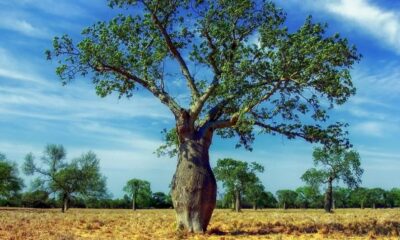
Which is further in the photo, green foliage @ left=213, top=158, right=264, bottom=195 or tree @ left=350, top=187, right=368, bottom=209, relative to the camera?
tree @ left=350, top=187, right=368, bottom=209

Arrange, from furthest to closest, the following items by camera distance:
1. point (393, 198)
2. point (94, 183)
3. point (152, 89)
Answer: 1. point (393, 198)
2. point (94, 183)
3. point (152, 89)

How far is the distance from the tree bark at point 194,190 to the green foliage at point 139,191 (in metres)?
91.9

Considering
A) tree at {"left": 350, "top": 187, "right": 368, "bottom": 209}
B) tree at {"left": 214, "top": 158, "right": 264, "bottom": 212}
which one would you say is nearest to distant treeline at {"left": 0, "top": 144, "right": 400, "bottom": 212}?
tree at {"left": 214, "top": 158, "right": 264, "bottom": 212}

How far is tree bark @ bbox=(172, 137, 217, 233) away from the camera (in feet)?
63.9

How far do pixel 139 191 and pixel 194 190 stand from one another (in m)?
95.3

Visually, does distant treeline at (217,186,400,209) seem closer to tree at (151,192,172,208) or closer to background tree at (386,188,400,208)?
background tree at (386,188,400,208)

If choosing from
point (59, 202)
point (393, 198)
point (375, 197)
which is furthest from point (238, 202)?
point (393, 198)

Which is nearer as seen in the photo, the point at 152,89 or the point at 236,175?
the point at 152,89

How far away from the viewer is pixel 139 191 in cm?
11306

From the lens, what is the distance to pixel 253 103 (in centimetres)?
1961

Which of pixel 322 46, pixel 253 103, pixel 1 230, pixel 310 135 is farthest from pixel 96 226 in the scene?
pixel 322 46

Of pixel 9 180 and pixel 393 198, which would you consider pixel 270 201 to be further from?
pixel 9 180

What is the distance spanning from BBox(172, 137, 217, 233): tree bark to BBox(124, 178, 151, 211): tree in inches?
3627

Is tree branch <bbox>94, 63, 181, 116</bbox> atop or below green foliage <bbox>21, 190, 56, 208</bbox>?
atop
